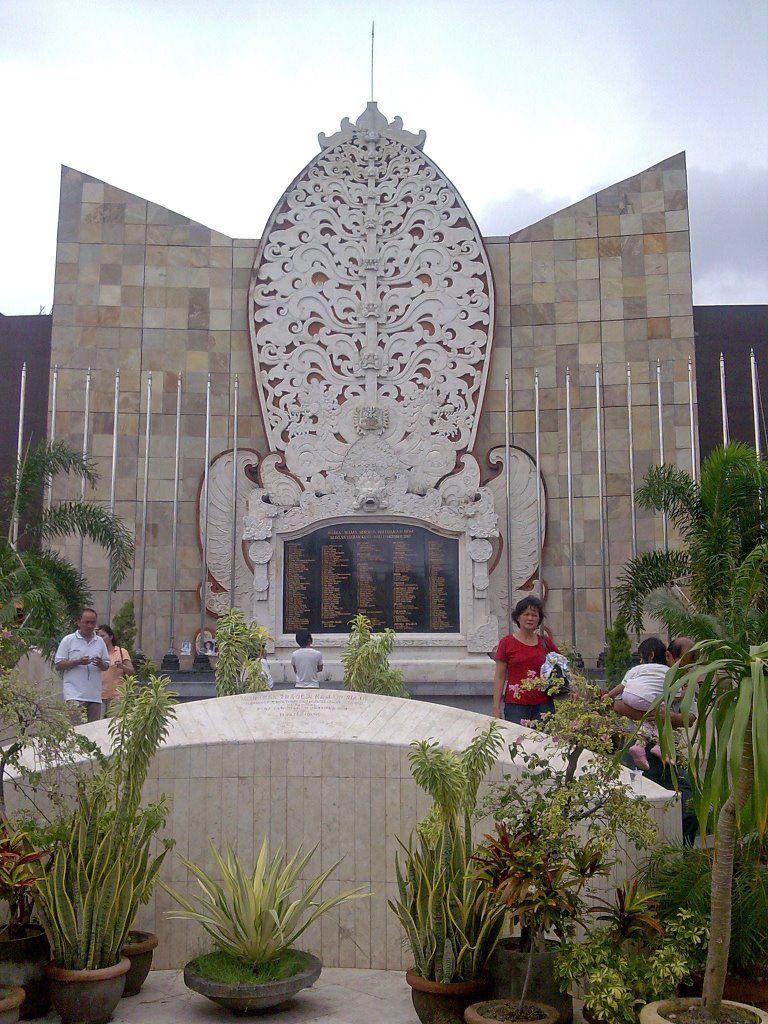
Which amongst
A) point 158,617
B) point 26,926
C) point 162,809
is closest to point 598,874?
point 162,809

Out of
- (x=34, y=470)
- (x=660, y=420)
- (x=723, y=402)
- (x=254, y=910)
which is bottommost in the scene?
(x=254, y=910)

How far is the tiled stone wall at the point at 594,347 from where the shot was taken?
14.4 meters

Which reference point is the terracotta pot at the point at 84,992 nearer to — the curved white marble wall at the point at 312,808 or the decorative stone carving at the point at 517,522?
the curved white marble wall at the point at 312,808

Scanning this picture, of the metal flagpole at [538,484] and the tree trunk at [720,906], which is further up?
the metal flagpole at [538,484]

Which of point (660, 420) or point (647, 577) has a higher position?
point (660, 420)

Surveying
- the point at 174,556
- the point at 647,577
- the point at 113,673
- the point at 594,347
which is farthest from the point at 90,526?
the point at 594,347

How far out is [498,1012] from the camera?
4.64 meters

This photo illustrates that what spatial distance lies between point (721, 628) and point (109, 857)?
5.20m

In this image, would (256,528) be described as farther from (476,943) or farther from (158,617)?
(476,943)

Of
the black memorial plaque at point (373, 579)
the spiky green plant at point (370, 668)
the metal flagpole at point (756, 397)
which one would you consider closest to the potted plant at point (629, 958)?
the spiky green plant at point (370, 668)

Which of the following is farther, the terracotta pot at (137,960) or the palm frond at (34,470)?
the palm frond at (34,470)

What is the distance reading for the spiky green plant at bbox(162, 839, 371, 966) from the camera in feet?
16.7

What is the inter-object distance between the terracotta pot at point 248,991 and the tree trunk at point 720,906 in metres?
1.83

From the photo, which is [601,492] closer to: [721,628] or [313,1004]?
[721,628]
